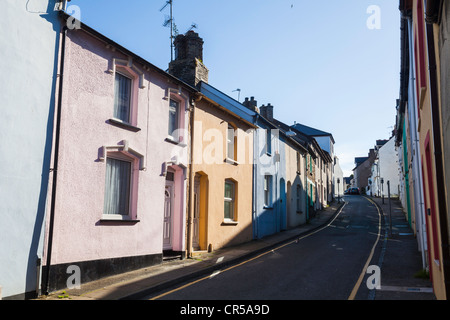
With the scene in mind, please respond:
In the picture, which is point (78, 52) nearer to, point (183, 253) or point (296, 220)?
point (183, 253)

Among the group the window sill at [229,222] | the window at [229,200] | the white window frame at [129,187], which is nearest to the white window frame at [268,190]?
the window at [229,200]

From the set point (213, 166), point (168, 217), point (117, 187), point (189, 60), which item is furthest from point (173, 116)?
point (189, 60)

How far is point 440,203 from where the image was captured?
19.0 ft

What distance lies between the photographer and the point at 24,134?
24.5 ft

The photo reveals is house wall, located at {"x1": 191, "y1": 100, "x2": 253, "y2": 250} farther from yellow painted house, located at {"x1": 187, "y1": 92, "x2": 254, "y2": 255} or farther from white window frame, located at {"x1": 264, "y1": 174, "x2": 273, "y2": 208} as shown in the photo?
white window frame, located at {"x1": 264, "y1": 174, "x2": 273, "y2": 208}

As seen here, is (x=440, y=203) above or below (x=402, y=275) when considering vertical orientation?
above

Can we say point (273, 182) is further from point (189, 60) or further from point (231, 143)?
point (189, 60)

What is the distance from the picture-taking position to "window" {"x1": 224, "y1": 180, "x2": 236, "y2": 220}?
1605 centimetres

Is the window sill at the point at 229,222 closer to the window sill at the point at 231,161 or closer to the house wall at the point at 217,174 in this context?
the house wall at the point at 217,174

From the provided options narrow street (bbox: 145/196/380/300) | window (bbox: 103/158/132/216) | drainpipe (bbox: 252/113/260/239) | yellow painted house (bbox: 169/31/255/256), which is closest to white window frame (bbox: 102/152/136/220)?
window (bbox: 103/158/132/216)

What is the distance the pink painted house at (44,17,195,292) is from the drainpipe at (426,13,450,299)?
7.40 m

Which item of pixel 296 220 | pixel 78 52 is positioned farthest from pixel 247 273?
pixel 296 220

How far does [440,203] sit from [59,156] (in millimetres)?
7620

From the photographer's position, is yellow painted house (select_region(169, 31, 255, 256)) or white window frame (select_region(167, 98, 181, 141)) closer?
white window frame (select_region(167, 98, 181, 141))
